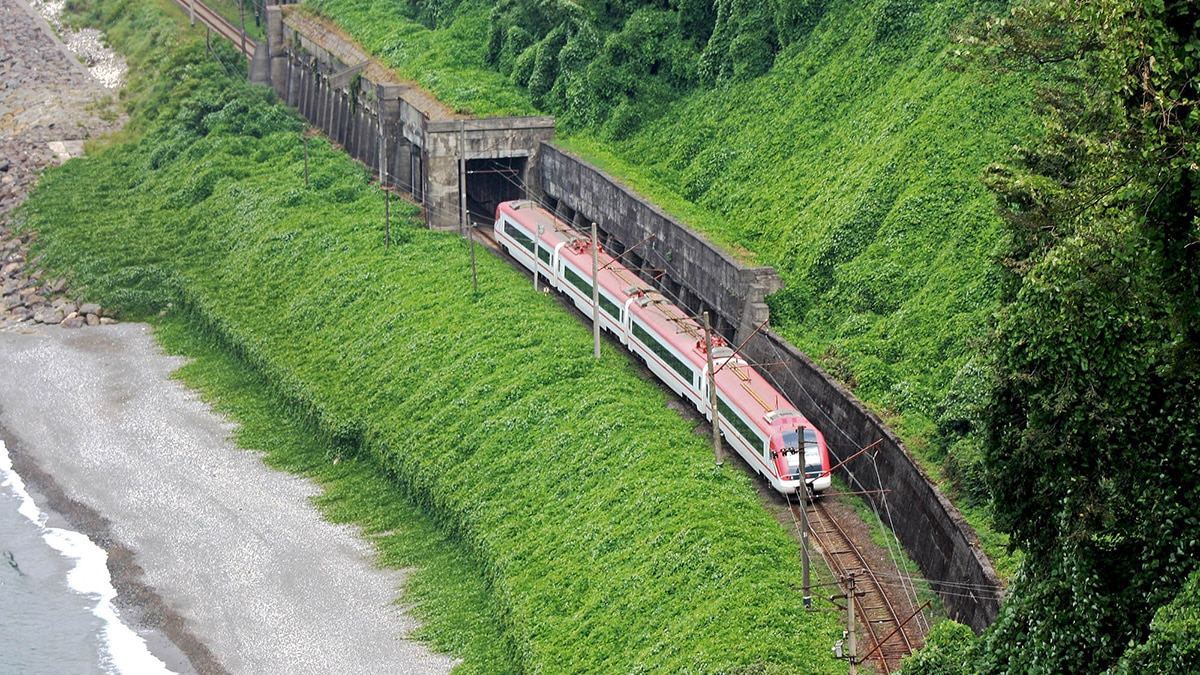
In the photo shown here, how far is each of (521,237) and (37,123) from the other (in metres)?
38.2

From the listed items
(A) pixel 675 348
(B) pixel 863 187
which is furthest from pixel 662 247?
(A) pixel 675 348

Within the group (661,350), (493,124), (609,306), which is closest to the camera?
(661,350)

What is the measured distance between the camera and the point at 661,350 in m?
51.9

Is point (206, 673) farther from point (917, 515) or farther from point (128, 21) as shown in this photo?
point (128, 21)

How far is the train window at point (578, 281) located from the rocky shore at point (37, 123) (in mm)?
20901

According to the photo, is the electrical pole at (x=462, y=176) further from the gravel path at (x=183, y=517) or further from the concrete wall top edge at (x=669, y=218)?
the gravel path at (x=183, y=517)

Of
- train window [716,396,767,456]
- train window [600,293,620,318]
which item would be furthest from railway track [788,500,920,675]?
train window [600,293,620,318]

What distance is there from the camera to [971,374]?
42656 millimetres

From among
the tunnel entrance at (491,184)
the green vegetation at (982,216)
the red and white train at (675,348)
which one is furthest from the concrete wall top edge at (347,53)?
the red and white train at (675,348)

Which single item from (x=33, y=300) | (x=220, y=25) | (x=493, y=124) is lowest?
(x=33, y=300)

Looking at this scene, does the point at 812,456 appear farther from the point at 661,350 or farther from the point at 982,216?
the point at 982,216

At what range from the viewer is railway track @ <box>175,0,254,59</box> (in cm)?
9312

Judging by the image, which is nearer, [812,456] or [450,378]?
[812,456]

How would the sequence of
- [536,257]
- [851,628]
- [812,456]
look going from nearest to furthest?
1. [851,628]
2. [812,456]
3. [536,257]
